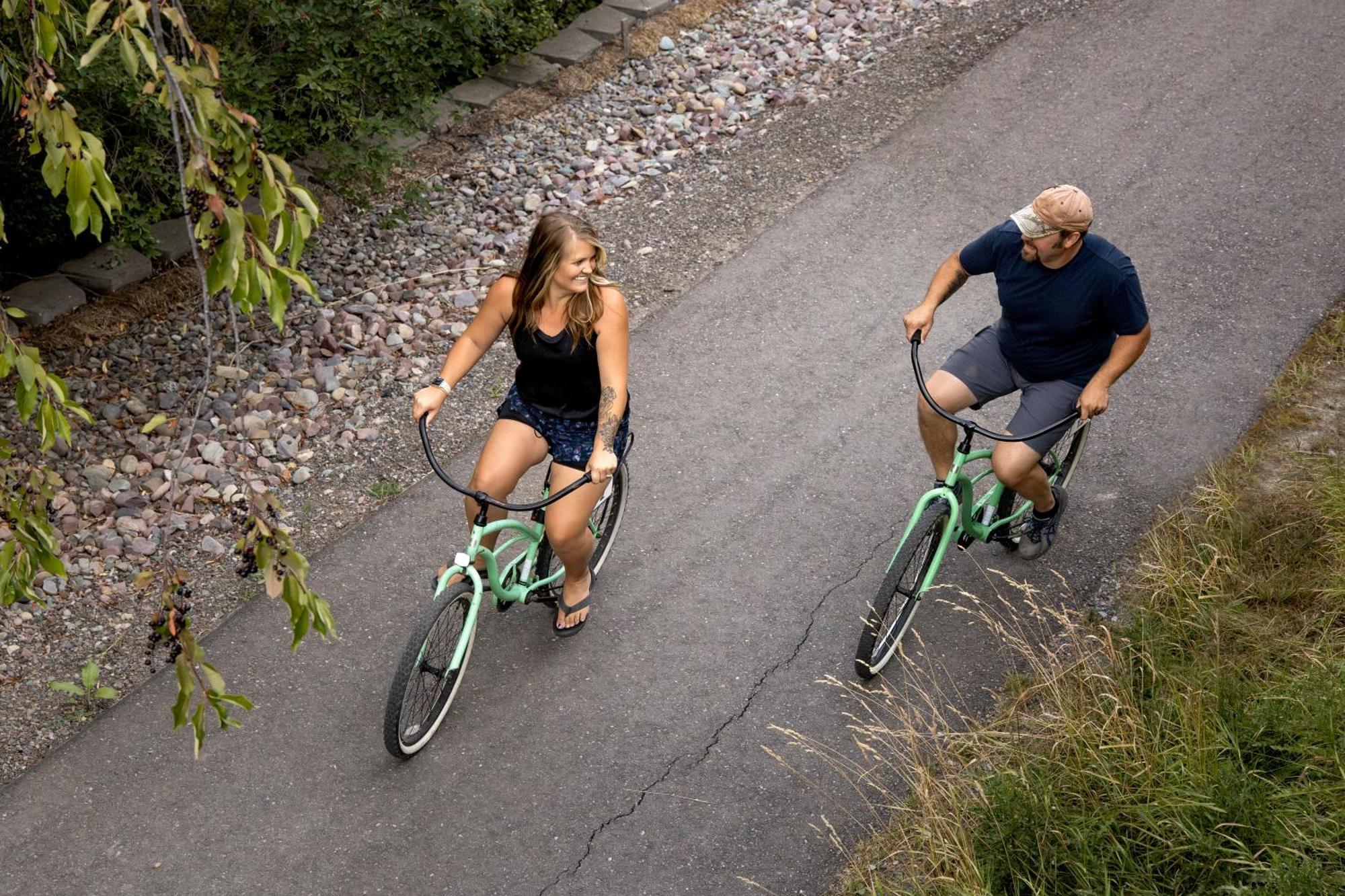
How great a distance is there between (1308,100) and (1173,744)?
6.76 metres

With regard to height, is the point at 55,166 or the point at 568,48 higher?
the point at 55,166

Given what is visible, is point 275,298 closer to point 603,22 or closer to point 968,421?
→ point 968,421

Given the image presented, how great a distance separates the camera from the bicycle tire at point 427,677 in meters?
4.50

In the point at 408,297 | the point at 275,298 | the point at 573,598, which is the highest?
the point at 275,298

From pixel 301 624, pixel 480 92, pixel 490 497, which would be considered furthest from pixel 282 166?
pixel 480 92

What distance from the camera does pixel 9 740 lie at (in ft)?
16.5

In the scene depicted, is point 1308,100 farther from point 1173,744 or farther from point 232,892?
point 232,892

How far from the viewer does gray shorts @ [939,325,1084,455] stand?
5.18 m

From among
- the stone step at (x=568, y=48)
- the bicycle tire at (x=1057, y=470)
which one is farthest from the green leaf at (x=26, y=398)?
the stone step at (x=568, y=48)

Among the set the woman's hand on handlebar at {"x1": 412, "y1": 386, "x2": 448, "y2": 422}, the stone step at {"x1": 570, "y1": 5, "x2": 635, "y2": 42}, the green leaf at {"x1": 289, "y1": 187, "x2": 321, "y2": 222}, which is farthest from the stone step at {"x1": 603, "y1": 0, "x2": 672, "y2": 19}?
the green leaf at {"x1": 289, "y1": 187, "x2": 321, "y2": 222}

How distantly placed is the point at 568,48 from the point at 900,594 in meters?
6.39

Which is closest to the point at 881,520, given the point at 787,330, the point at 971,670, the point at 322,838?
the point at 971,670

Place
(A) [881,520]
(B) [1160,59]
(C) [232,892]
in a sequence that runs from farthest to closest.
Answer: (B) [1160,59] < (A) [881,520] < (C) [232,892]

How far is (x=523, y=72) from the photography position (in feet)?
31.6
